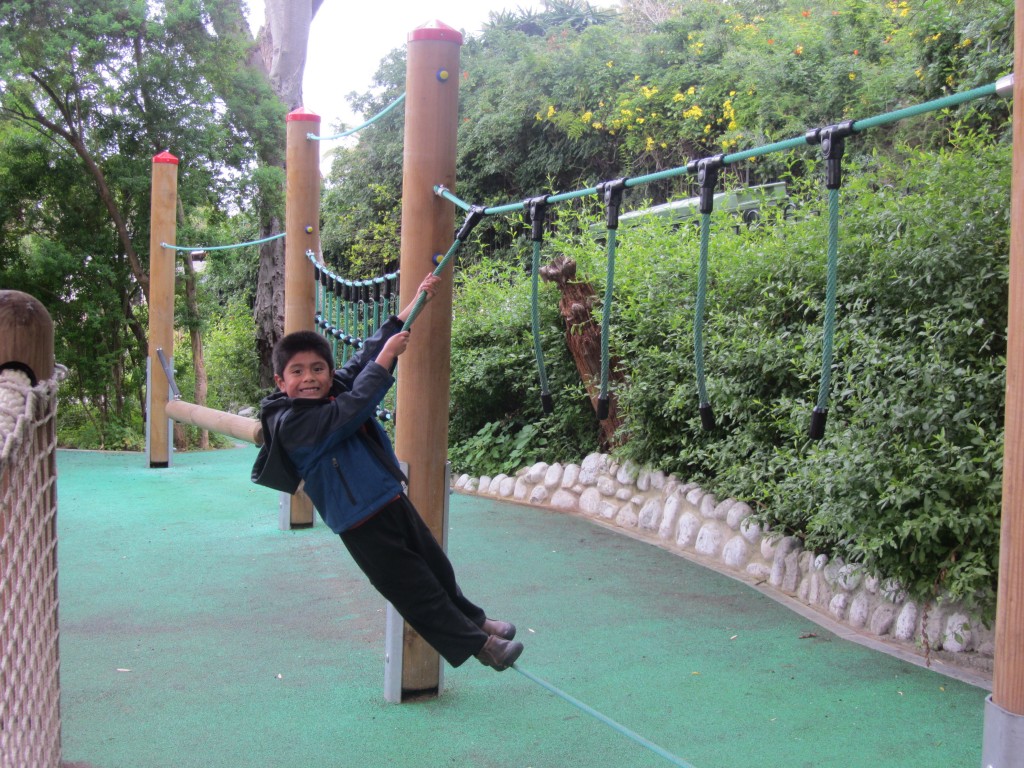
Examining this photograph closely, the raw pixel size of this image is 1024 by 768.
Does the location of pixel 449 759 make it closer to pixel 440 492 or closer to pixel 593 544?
pixel 440 492

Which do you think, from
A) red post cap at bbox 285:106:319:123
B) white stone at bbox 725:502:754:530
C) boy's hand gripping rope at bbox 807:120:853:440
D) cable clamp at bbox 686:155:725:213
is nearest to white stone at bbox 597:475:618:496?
white stone at bbox 725:502:754:530

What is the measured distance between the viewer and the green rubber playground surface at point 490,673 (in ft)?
10.1

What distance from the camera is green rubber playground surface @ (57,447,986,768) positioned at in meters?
3.08

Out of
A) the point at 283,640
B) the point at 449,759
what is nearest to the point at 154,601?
the point at 283,640

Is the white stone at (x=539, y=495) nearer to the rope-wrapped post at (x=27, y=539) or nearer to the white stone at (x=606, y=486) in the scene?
the white stone at (x=606, y=486)

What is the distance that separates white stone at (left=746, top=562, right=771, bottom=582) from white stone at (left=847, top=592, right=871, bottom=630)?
0.69 m

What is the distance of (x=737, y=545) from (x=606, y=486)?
4.67 ft

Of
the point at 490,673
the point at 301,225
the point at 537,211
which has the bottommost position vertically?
the point at 490,673

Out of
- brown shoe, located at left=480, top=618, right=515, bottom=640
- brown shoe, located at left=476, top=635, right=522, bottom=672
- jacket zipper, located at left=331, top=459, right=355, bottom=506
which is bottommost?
brown shoe, located at left=476, top=635, right=522, bottom=672

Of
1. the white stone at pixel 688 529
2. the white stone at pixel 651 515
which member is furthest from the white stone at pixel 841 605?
the white stone at pixel 651 515

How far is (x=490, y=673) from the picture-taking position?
3.85 metres

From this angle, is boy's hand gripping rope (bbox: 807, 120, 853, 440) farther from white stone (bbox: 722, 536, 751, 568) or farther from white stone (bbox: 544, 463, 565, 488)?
white stone (bbox: 544, 463, 565, 488)

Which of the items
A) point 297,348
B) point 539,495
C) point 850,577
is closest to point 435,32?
point 297,348

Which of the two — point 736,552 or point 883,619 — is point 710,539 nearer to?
point 736,552
